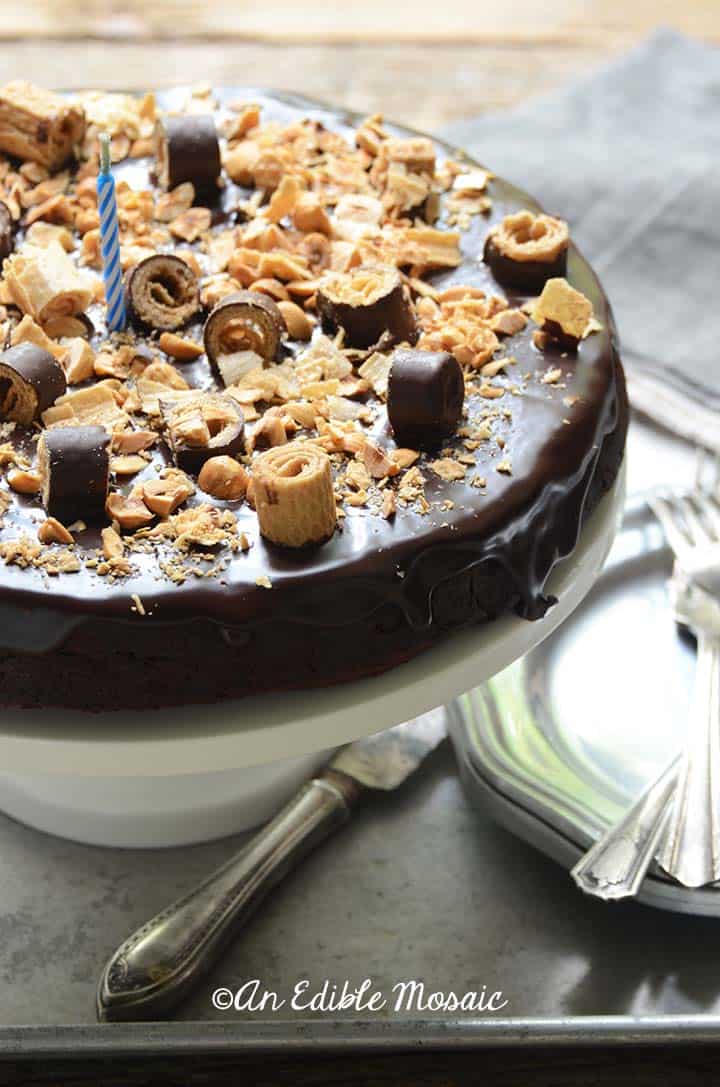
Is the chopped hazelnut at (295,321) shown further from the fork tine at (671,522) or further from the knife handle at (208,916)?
the fork tine at (671,522)

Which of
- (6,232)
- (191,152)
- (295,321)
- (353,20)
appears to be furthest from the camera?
(353,20)

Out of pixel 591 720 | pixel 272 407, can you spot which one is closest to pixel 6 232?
pixel 272 407

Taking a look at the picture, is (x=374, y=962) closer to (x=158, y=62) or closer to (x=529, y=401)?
(x=529, y=401)

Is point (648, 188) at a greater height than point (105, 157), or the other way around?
point (105, 157)

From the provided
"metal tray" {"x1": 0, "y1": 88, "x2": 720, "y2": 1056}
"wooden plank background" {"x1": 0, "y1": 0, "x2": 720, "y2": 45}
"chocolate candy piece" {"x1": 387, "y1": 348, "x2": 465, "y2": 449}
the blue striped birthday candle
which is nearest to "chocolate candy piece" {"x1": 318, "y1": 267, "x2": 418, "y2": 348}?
"chocolate candy piece" {"x1": 387, "y1": 348, "x2": 465, "y2": 449}

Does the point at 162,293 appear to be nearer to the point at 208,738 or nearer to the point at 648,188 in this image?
the point at 208,738
